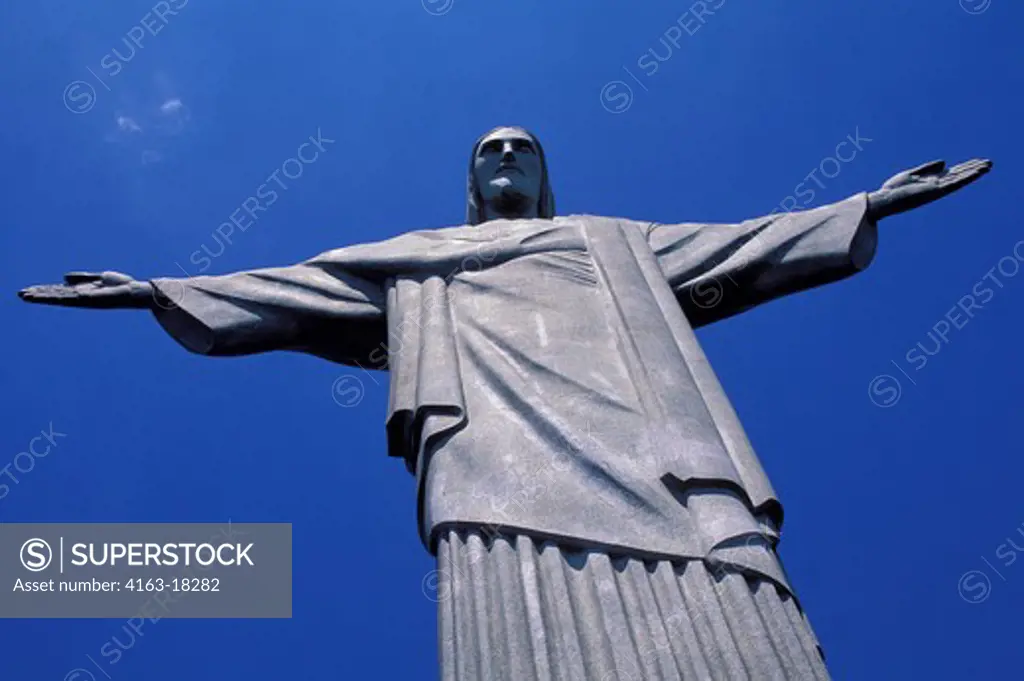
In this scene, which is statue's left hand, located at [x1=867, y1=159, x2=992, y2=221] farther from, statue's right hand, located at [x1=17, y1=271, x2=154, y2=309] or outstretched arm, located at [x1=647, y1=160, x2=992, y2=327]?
statue's right hand, located at [x1=17, y1=271, x2=154, y2=309]

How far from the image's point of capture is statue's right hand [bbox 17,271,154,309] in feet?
31.4

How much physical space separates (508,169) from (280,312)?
215 cm

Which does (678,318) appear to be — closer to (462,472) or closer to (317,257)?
(462,472)

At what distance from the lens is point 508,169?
1076 cm

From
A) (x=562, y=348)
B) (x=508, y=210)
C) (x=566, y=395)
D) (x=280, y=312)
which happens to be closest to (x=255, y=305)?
(x=280, y=312)

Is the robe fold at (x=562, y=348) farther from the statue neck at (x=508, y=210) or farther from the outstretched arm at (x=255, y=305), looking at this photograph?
the statue neck at (x=508, y=210)

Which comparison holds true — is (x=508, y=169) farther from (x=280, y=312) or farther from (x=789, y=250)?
(x=789, y=250)

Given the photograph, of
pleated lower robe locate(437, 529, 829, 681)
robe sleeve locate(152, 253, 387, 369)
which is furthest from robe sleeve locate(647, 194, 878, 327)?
pleated lower robe locate(437, 529, 829, 681)

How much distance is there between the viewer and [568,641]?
635 cm

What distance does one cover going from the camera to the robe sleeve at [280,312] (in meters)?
9.62

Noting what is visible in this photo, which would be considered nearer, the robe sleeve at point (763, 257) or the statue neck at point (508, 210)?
the robe sleeve at point (763, 257)

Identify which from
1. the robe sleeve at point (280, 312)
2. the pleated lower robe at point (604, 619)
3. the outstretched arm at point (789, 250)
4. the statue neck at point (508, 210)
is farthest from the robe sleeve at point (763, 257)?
the pleated lower robe at point (604, 619)

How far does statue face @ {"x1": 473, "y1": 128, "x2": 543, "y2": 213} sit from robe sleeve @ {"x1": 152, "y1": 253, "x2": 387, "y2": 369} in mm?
1393

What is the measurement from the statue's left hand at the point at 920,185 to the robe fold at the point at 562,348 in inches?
7.1
